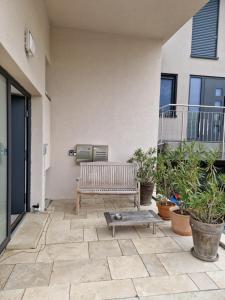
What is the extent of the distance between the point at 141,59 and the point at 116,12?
1.11 m

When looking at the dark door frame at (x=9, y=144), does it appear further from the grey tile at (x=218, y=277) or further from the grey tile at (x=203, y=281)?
the grey tile at (x=218, y=277)

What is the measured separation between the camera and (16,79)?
2.54 metres

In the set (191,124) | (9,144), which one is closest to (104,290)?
(9,144)

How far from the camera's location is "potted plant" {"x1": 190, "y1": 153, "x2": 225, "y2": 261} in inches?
87.6

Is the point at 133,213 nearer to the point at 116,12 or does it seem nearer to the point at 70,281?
the point at 70,281

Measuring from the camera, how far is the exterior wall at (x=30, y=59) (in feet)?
5.88

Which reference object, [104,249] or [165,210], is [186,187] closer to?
[165,210]

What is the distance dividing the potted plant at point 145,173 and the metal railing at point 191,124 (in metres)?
1.93

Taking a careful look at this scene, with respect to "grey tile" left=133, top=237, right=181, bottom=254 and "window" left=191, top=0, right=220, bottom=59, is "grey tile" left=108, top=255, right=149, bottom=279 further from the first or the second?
"window" left=191, top=0, right=220, bottom=59

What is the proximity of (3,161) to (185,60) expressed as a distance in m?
5.84

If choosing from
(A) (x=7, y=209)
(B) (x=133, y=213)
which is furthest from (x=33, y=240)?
(B) (x=133, y=213)

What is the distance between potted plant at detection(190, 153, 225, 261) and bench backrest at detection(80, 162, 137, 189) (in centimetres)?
166

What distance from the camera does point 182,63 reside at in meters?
6.25

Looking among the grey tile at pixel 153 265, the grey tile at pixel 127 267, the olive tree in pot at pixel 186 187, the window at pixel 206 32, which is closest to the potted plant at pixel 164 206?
the olive tree in pot at pixel 186 187
